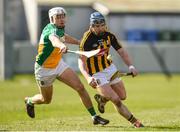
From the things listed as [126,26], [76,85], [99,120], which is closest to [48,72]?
[76,85]

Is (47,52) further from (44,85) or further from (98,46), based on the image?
(98,46)

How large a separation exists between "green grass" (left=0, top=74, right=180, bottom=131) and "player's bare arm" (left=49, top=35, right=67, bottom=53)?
1472 mm

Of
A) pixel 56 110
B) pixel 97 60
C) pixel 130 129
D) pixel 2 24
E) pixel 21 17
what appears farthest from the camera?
pixel 21 17

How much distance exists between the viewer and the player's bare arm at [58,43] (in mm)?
12623

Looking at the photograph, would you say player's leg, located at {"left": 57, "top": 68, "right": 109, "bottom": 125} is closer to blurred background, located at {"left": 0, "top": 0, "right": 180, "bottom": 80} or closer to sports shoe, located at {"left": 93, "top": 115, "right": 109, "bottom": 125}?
sports shoe, located at {"left": 93, "top": 115, "right": 109, "bottom": 125}

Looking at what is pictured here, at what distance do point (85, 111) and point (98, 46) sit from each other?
19.3ft

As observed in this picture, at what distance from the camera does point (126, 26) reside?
50.9 metres

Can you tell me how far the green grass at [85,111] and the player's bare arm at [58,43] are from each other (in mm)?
1472

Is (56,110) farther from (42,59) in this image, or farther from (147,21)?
(147,21)

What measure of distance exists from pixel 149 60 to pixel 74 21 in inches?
519

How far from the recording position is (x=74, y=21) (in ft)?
174

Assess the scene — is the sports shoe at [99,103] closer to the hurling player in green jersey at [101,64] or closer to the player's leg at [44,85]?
the hurling player in green jersey at [101,64]

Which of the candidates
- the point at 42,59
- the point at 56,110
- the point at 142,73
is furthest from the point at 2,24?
the point at 42,59

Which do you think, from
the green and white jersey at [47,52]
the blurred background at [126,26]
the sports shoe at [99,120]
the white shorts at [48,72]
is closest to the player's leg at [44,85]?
the white shorts at [48,72]
